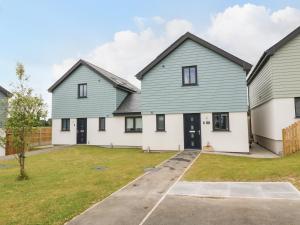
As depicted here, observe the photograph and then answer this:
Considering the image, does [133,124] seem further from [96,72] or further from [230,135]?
[230,135]

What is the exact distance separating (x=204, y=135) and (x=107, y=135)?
9.77m

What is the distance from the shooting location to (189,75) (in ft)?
57.3

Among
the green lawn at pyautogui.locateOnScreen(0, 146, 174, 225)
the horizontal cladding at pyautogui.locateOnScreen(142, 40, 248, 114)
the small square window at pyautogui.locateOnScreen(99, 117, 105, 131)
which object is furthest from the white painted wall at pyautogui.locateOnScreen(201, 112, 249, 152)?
the small square window at pyautogui.locateOnScreen(99, 117, 105, 131)

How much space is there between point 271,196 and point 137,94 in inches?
774

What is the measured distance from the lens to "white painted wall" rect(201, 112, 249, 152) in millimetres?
15711

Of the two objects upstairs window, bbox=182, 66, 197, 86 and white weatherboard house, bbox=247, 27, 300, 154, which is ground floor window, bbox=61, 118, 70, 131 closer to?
upstairs window, bbox=182, 66, 197, 86

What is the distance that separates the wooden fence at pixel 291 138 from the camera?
526 inches

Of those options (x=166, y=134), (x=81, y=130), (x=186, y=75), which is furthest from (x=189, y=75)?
(x=81, y=130)

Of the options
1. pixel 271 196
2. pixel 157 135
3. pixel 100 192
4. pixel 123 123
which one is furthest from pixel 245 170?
pixel 123 123

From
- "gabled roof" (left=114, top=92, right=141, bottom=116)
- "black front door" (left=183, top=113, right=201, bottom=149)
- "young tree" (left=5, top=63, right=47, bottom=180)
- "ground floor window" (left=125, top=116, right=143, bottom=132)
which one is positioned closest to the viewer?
"young tree" (left=5, top=63, right=47, bottom=180)

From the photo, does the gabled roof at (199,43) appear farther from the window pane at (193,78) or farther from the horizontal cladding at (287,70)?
the window pane at (193,78)

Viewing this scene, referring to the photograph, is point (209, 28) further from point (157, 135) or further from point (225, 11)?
point (157, 135)

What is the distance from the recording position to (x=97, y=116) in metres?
22.6

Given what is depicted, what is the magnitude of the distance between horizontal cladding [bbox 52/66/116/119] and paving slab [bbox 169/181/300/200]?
50.4 feet
